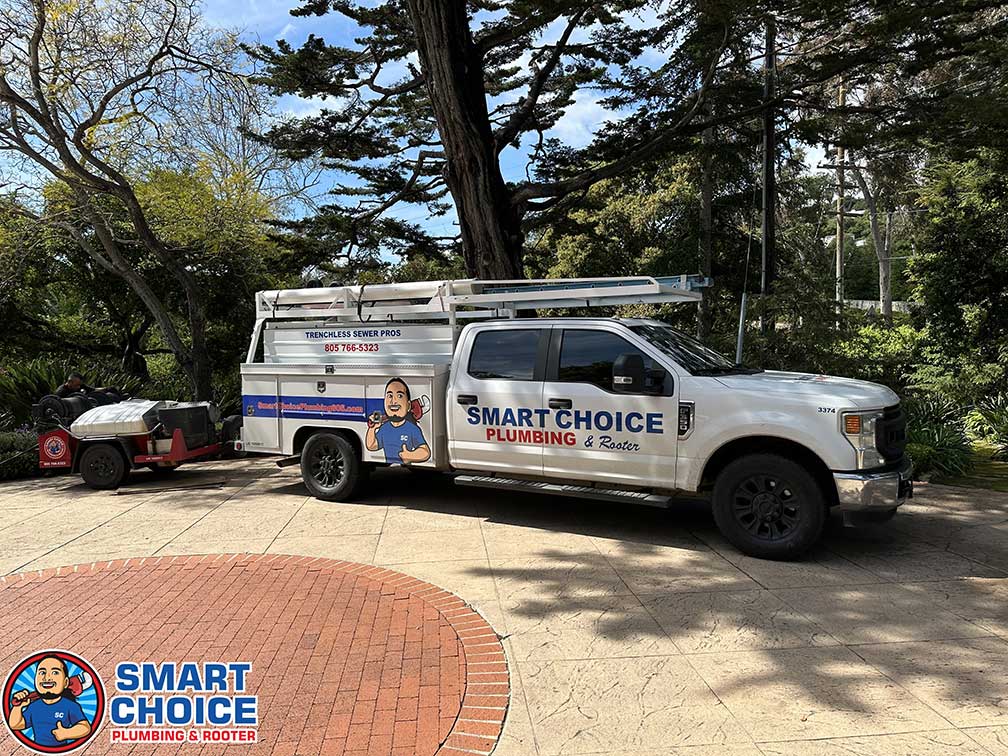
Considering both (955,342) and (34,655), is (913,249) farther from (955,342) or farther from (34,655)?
(34,655)

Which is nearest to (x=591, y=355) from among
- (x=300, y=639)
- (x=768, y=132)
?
(x=300, y=639)

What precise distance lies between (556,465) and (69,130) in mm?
11032

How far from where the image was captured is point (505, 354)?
6.83 m

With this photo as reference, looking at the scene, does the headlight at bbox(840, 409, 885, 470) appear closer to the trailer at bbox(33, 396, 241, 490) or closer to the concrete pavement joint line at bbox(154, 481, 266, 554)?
the concrete pavement joint line at bbox(154, 481, 266, 554)

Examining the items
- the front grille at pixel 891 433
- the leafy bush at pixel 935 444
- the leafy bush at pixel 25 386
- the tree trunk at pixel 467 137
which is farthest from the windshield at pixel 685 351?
the leafy bush at pixel 25 386

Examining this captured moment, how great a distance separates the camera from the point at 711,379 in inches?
231

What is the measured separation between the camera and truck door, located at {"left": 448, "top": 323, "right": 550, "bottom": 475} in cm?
659

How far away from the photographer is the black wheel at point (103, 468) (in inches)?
350

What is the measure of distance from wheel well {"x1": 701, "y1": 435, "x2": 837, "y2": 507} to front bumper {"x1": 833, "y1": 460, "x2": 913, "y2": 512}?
0.13m

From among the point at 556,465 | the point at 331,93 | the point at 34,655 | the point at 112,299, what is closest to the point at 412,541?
the point at 556,465

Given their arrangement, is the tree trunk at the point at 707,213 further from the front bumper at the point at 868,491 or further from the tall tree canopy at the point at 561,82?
the front bumper at the point at 868,491

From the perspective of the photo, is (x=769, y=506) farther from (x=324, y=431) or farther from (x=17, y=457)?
(x=17, y=457)

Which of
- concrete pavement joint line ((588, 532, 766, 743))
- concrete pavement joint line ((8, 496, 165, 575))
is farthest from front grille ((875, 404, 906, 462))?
concrete pavement joint line ((8, 496, 165, 575))

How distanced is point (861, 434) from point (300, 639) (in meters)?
4.29
